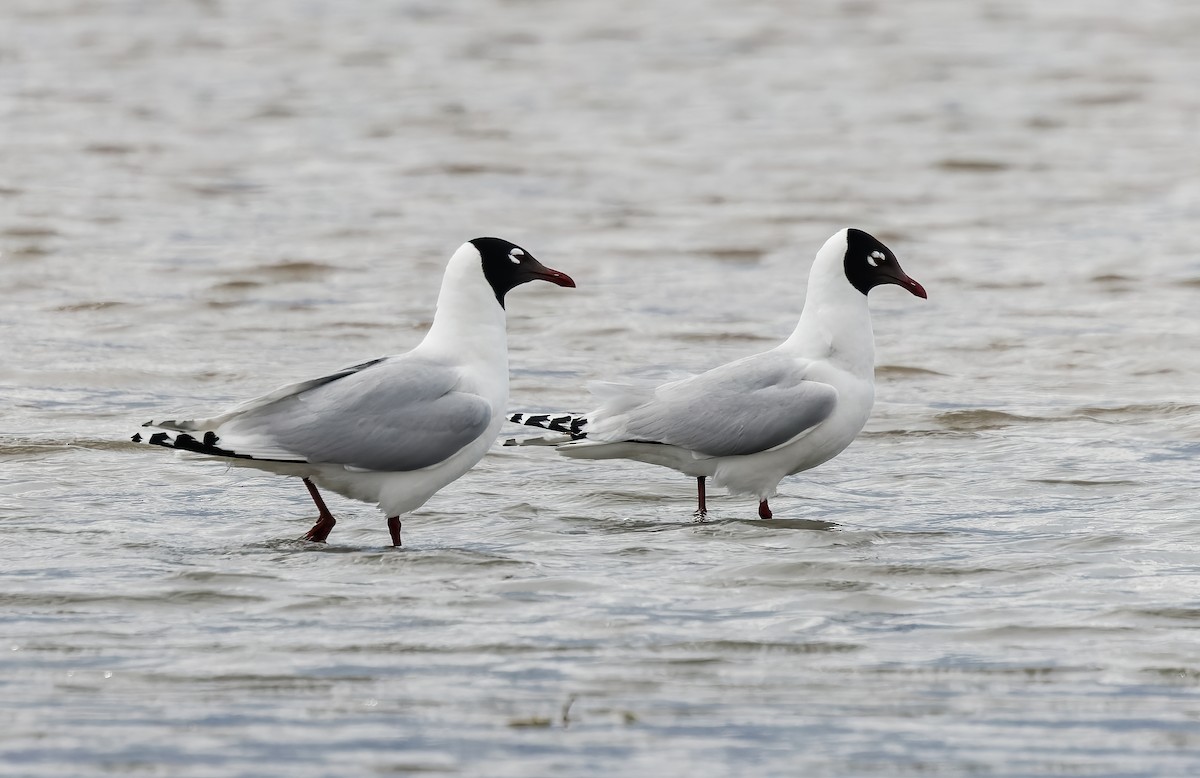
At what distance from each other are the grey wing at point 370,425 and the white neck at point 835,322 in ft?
5.75

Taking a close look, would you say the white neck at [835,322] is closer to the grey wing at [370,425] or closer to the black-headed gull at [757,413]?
the black-headed gull at [757,413]

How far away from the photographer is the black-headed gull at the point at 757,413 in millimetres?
9078

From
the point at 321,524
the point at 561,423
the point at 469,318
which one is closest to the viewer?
the point at 321,524

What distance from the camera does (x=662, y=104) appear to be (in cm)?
2517

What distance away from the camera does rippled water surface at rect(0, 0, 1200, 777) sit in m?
6.26

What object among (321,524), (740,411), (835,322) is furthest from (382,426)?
(835,322)

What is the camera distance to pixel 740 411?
9133mm

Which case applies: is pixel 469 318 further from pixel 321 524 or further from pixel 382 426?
pixel 321 524

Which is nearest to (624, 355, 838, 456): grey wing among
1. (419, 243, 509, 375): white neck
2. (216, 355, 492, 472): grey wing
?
(419, 243, 509, 375): white neck

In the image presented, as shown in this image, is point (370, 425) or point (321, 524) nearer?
point (370, 425)

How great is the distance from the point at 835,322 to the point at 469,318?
177 centimetres

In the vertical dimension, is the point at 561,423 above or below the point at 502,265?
below

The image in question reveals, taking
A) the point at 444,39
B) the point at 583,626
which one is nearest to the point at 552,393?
the point at 583,626

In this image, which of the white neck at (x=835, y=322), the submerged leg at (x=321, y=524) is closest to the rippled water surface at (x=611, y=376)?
the submerged leg at (x=321, y=524)
